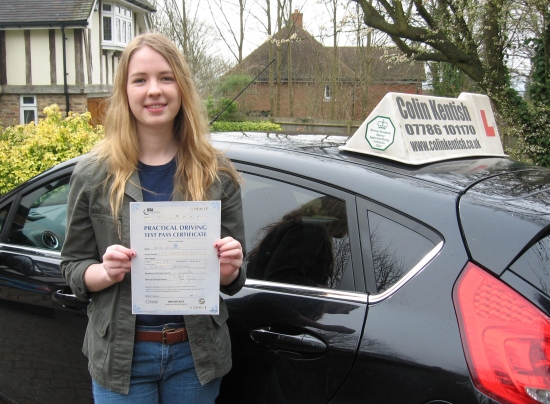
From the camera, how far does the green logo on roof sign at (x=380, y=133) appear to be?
218 centimetres

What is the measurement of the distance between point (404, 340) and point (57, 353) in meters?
1.76

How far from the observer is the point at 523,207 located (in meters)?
1.76

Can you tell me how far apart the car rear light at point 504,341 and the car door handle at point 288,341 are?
1.61 feet

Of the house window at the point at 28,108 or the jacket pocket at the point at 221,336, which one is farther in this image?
the house window at the point at 28,108

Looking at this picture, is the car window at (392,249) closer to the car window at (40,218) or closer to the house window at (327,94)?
the car window at (40,218)

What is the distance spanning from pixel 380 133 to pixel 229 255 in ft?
3.09

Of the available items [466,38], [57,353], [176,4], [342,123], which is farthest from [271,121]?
[57,353]

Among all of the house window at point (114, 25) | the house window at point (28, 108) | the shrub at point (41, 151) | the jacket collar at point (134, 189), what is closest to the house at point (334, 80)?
the house window at point (114, 25)

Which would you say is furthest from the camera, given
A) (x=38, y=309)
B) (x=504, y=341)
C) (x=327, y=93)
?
(x=327, y=93)

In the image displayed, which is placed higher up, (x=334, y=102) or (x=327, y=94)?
(x=327, y=94)

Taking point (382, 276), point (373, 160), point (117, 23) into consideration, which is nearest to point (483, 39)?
point (373, 160)

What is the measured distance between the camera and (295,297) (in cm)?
195

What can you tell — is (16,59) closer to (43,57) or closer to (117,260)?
(43,57)

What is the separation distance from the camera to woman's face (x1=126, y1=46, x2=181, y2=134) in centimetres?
Result: 173
